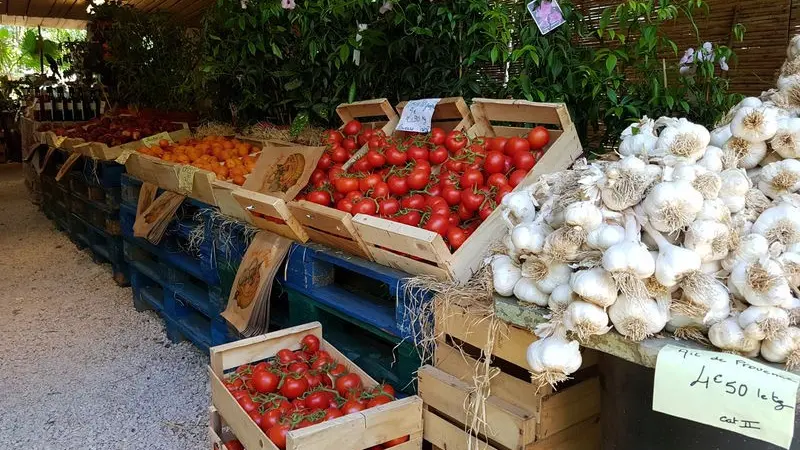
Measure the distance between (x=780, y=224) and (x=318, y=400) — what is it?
57.0 inches

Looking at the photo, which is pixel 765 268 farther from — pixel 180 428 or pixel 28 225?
pixel 28 225

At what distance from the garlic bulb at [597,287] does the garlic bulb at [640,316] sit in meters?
0.03

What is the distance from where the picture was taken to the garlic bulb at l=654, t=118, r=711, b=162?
149 centimetres

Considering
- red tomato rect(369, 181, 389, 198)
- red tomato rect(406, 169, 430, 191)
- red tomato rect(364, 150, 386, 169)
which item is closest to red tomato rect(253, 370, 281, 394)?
red tomato rect(369, 181, 389, 198)

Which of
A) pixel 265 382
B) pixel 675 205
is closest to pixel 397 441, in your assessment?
pixel 265 382

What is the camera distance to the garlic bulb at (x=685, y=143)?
149 centimetres

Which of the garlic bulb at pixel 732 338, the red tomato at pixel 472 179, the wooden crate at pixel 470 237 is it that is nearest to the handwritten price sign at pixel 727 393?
the garlic bulb at pixel 732 338

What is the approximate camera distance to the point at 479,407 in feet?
5.86

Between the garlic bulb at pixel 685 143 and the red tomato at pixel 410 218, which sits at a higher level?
the garlic bulb at pixel 685 143

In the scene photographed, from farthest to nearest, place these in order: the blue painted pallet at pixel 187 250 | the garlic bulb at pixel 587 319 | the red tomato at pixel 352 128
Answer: the blue painted pallet at pixel 187 250 < the red tomato at pixel 352 128 < the garlic bulb at pixel 587 319

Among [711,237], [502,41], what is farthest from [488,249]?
[502,41]

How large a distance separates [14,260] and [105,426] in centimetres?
380

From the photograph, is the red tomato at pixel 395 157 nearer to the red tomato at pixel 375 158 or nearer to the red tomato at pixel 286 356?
the red tomato at pixel 375 158

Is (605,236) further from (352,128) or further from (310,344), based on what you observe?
(352,128)
